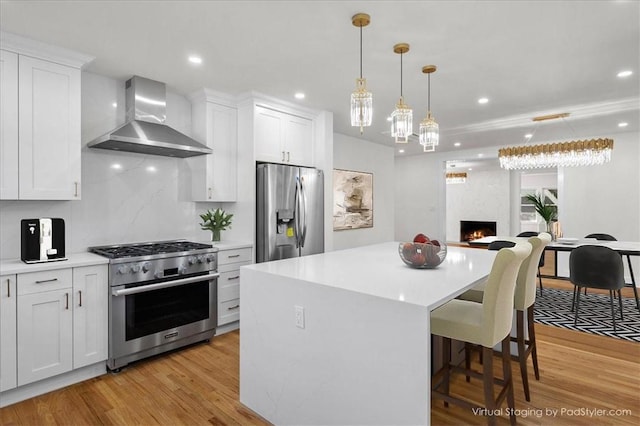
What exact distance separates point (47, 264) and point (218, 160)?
185cm

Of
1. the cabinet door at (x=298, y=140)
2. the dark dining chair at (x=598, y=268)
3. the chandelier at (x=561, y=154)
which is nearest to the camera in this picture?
the dark dining chair at (x=598, y=268)

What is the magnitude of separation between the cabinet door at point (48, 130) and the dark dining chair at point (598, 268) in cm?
499

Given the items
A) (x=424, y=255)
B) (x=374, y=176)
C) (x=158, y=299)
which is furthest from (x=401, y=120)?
(x=374, y=176)

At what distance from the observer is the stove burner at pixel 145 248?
114 inches

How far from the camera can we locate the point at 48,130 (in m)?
2.66

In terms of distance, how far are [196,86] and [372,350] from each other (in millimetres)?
3183

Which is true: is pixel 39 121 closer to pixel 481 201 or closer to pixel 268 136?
pixel 268 136

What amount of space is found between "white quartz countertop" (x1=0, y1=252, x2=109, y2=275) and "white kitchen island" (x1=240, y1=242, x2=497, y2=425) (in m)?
1.36

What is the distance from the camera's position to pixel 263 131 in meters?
3.95

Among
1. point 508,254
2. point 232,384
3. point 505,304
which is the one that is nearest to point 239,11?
point 508,254

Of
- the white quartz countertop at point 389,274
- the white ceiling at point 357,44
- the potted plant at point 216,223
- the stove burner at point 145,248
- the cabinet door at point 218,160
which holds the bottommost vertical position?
the white quartz countertop at point 389,274

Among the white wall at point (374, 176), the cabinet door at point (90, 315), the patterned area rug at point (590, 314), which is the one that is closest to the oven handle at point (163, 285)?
the cabinet door at point (90, 315)

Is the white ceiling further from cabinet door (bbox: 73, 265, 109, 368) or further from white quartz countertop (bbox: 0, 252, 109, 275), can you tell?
cabinet door (bbox: 73, 265, 109, 368)

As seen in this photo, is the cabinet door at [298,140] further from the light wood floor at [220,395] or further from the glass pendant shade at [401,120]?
the light wood floor at [220,395]
